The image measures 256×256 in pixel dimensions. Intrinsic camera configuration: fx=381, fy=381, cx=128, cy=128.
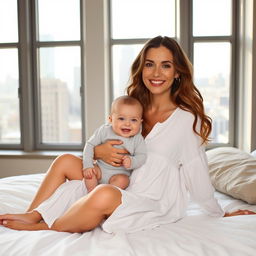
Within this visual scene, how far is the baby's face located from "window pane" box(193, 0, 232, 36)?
2.46 meters

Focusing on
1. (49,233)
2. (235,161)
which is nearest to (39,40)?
(235,161)

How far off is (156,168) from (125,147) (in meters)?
0.18

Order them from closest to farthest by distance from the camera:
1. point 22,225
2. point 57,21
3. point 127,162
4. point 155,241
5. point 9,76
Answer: point 155,241 < point 22,225 < point 127,162 < point 57,21 < point 9,76

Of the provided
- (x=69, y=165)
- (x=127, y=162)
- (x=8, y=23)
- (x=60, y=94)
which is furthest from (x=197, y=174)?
(x=8, y=23)

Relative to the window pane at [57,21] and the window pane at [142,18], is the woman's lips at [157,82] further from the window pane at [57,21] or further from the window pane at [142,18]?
the window pane at [57,21]

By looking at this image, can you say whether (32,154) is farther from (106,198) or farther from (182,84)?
(106,198)

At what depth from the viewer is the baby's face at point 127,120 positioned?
1.83 m

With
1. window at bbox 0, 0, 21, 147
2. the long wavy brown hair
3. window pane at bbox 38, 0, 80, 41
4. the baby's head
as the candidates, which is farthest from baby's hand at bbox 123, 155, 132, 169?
window at bbox 0, 0, 21, 147

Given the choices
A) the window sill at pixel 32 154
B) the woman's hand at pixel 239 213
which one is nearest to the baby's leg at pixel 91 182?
the woman's hand at pixel 239 213

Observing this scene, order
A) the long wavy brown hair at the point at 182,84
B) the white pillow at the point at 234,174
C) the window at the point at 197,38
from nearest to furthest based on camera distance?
1. the long wavy brown hair at the point at 182,84
2. the white pillow at the point at 234,174
3. the window at the point at 197,38

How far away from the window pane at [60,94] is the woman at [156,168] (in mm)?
2263

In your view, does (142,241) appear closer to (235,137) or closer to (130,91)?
(130,91)

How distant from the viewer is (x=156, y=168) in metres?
1.83

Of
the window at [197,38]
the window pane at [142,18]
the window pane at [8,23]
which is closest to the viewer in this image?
the window at [197,38]
